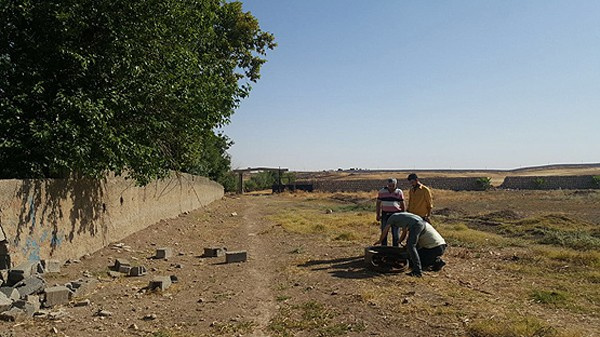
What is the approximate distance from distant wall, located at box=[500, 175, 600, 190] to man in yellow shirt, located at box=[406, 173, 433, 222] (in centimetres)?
4979

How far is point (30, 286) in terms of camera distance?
6.18 m

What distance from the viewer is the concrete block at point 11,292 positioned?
18.9 feet

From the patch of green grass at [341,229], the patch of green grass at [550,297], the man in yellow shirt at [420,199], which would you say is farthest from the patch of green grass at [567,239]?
the patch of green grass at [550,297]

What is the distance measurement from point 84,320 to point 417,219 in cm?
563

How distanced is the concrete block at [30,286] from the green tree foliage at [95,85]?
84.5 inches

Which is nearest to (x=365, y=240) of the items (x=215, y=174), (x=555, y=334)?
(x=555, y=334)

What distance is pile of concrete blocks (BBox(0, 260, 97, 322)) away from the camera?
5340mm

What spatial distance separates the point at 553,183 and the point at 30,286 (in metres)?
58.0

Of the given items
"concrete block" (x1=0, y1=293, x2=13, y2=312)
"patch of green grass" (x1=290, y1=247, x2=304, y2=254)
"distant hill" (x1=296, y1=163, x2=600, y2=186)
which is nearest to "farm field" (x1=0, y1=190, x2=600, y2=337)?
"patch of green grass" (x1=290, y1=247, x2=304, y2=254)

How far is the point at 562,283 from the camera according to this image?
7125mm

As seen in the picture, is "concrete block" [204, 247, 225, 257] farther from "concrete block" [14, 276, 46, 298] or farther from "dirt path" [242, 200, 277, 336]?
"concrete block" [14, 276, 46, 298]

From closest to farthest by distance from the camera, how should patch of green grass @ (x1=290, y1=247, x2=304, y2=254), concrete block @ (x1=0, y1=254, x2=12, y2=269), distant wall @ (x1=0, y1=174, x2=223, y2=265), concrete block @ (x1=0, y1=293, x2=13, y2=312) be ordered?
concrete block @ (x1=0, y1=293, x2=13, y2=312)
concrete block @ (x1=0, y1=254, x2=12, y2=269)
distant wall @ (x1=0, y1=174, x2=223, y2=265)
patch of green grass @ (x1=290, y1=247, x2=304, y2=254)

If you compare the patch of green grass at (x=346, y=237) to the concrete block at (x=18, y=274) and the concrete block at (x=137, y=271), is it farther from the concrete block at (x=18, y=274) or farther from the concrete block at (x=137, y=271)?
the concrete block at (x=18, y=274)

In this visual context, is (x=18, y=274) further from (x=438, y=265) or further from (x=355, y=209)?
(x=355, y=209)
